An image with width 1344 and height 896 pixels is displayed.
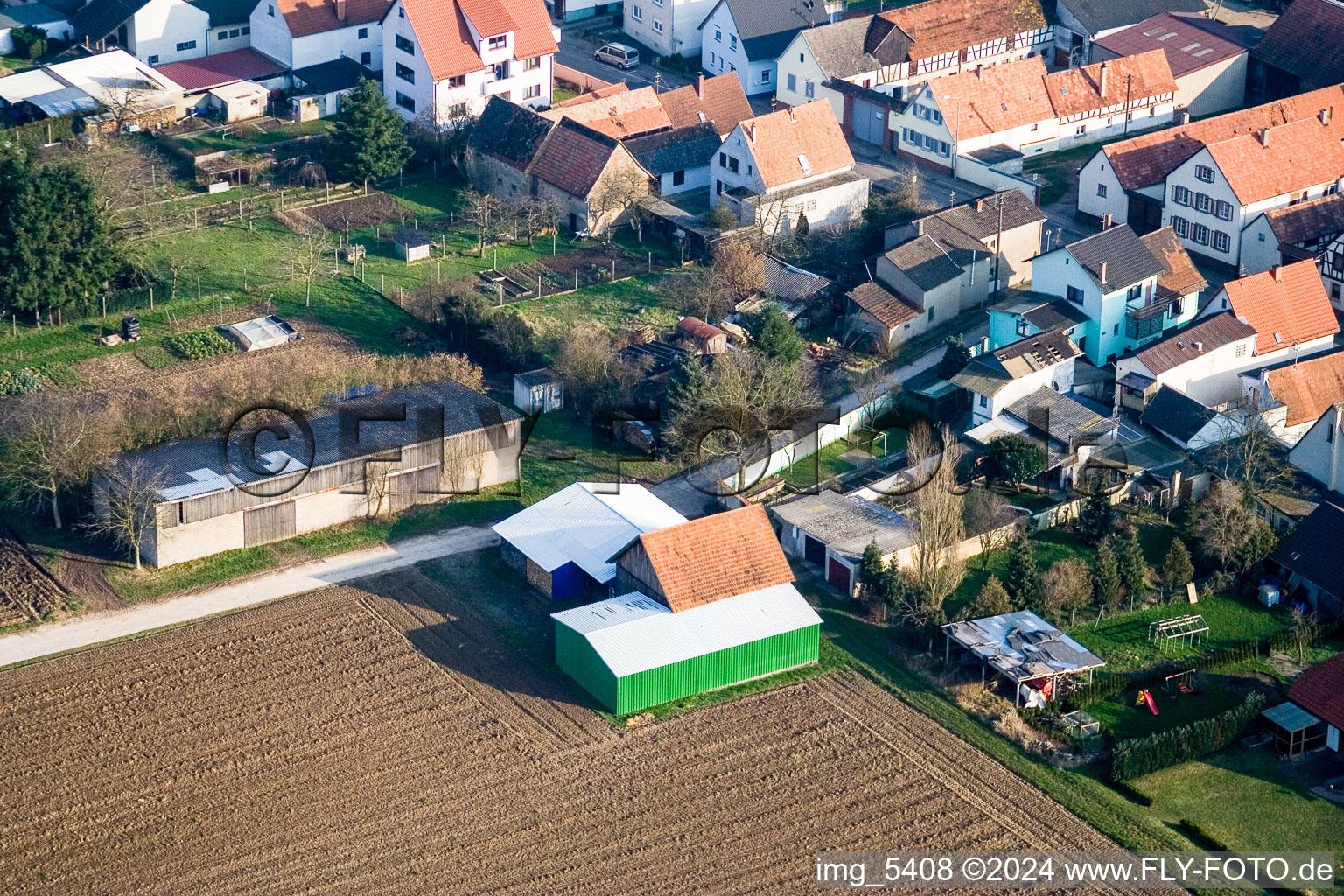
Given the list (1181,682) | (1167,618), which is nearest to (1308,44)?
(1167,618)

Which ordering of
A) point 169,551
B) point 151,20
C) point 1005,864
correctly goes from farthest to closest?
1. point 151,20
2. point 169,551
3. point 1005,864

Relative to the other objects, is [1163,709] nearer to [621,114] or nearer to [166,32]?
[621,114]

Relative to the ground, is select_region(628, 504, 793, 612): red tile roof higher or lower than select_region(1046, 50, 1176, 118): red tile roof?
lower

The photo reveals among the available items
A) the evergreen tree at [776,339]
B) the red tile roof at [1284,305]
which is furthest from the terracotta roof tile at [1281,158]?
the evergreen tree at [776,339]

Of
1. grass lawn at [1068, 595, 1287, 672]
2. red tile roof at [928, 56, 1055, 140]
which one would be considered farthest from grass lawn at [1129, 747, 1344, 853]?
red tile roof at [928, 56, 1055, 140]

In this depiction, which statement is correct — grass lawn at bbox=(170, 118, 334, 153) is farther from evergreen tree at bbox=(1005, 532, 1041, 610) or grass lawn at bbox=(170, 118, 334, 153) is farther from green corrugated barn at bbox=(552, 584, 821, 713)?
evergreen tree at bbox=(1005, 532, 1041, 610)

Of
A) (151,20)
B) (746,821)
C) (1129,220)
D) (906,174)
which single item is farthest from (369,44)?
(746,821)

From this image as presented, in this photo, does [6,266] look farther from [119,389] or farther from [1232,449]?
[1232,449]
